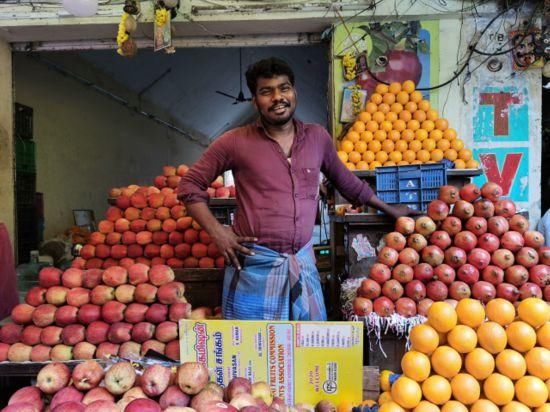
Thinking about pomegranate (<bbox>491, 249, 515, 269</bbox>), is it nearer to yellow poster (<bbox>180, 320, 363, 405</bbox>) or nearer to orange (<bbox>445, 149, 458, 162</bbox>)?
yellow poster (<bbox>180, 320, 363, 405</bbox>)

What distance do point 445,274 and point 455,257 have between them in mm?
118

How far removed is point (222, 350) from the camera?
5.98 feet

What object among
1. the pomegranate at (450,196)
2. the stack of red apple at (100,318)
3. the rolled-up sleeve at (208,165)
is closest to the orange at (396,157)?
the pomegranate at (450,196)

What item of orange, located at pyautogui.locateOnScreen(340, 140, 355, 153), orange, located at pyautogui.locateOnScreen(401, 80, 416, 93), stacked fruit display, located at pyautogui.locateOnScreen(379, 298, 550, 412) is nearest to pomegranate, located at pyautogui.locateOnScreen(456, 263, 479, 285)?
stacked fruit display, located at pyautogui.locateOnScreen(379, 298, 550, 412)

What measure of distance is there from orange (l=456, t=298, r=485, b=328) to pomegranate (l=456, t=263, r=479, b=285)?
1123 millimetres

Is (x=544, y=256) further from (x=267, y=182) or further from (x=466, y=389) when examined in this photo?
(x=267, y=182)

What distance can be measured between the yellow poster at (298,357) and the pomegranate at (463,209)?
134cm

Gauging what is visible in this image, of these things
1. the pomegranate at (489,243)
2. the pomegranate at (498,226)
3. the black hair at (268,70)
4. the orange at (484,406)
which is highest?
the black hair at (268,70)

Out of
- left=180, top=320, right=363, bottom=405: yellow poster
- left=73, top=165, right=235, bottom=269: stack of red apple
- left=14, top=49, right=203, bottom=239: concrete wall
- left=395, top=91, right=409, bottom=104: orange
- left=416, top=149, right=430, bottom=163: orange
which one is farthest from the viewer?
left=14, top=49, right=203, bottom=239: concrete wall

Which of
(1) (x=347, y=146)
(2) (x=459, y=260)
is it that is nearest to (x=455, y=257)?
(2) (x=459, y=260)

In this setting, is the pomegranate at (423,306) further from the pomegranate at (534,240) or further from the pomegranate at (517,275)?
the pomegranate at (534,240)

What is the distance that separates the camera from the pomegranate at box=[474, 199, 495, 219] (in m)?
2.70

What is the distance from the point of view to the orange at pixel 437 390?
4.58 feet

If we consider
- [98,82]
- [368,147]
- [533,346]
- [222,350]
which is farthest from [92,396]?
[98,82]
